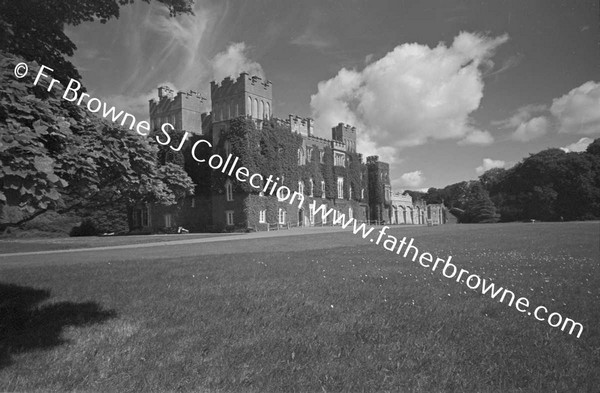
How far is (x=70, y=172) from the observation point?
13.4ft

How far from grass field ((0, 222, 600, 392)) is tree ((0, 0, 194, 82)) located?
3901 millimetres

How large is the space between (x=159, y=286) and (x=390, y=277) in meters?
5.14

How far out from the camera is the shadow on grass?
5188mm

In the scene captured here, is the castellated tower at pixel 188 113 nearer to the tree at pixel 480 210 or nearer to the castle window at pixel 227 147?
the castle window at pixel 227 147

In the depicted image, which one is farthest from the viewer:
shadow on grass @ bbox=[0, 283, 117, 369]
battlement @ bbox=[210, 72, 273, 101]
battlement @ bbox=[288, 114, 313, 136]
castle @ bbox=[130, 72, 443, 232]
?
battlement @ bbox=[288, 114, 313, 136]

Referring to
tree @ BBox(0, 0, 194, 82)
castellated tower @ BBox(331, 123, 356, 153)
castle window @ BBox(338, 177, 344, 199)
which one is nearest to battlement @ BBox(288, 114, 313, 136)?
castle window @ BBox(338, 177, 344, 199)

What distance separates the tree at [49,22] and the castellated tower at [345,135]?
4699 centimetres

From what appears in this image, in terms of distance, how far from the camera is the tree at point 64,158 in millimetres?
3463

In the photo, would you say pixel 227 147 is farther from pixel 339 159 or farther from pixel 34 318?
pixel 34 318

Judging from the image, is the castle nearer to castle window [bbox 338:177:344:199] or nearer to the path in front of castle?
castle window [bbox 338:177:344:199]

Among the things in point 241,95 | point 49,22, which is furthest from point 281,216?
point 49,22

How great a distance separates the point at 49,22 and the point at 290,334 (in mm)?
5752

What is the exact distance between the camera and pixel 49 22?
597 centimetres

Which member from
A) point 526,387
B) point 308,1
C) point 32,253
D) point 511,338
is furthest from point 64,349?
point 32,253
